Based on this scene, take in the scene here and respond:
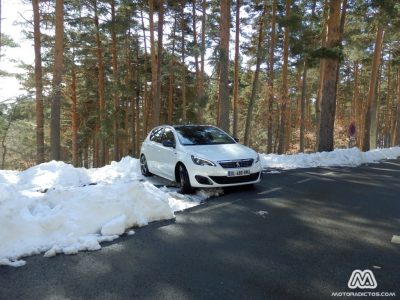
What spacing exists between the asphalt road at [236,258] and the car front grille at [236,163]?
1.21m

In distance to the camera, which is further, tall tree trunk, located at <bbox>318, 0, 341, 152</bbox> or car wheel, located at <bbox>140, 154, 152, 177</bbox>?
tall tree trunk, located at <bbox>318, 0, 341, 152</bbox>

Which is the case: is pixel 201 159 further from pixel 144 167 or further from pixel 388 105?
pixel 388 105

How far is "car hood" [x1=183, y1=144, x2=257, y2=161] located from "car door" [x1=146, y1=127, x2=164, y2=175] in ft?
5.57

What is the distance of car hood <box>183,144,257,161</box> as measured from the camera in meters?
8.48

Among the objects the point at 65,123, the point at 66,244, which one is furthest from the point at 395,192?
the point at 65,123

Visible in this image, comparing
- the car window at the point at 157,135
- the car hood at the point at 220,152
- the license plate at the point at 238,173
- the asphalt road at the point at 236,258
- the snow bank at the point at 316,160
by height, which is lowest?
the asphalt road at the point at 236,258

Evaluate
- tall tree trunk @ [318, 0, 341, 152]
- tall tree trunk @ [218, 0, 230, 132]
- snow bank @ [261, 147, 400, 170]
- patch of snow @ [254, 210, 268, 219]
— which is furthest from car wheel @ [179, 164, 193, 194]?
tall tree trunk @ [318, 0, 341, 152]

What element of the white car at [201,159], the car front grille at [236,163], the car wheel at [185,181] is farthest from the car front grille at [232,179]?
the car wheel at [185,181]

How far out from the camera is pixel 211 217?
21.4 ft

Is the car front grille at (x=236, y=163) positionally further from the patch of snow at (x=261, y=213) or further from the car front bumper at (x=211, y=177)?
the patch of snow at (x=261, y=213)

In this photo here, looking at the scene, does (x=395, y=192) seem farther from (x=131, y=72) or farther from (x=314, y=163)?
(x=131, y=72)

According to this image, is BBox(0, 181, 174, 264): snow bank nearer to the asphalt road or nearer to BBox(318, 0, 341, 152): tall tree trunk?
the asphalt road

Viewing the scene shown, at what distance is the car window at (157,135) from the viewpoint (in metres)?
10.9

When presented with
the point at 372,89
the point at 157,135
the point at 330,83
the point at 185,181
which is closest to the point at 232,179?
the point at 185,181
